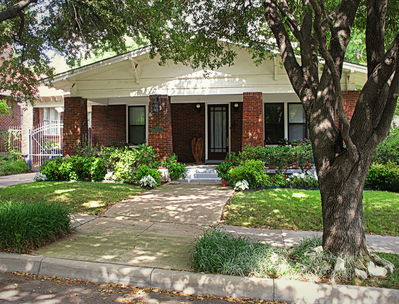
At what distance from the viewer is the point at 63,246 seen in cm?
570

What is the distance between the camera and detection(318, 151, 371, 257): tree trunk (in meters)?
4.57

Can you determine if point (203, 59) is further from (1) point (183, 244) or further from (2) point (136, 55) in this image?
(1) point (183, 244)

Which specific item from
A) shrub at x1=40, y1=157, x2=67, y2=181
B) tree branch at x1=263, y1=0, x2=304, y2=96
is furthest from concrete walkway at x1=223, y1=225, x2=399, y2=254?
shrub at x1=40, y1=157, x2=67, y2=181

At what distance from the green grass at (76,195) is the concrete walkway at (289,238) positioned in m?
3.31

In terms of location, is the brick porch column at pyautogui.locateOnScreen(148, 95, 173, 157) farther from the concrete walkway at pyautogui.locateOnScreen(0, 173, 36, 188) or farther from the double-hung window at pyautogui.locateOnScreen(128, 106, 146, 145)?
the concrete walkway at pyautogui.locateOnScreen(0, 173, 36, 188)

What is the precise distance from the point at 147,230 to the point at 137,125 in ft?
33.3

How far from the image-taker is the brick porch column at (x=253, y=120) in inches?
492

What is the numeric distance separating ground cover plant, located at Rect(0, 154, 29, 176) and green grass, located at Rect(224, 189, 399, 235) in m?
12.1

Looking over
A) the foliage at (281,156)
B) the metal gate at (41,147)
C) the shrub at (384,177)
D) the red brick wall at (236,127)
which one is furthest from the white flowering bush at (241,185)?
the metal gate at (41,147)

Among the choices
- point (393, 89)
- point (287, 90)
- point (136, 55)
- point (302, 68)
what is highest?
point (136, 55)

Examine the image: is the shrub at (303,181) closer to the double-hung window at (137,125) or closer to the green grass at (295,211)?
the green grass at (295,211)

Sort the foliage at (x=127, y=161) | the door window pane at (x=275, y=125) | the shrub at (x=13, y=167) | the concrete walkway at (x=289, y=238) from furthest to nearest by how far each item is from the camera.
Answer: the shrub at (x=13, y=167) → the door window pane at (x=275, y=125) → the foliage at (x=127, y=161) → the concrete walkway at (x=289, y=238)

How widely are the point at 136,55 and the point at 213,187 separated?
17.1ft

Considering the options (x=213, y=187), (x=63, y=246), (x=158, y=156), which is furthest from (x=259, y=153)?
(x=63, y=246)
